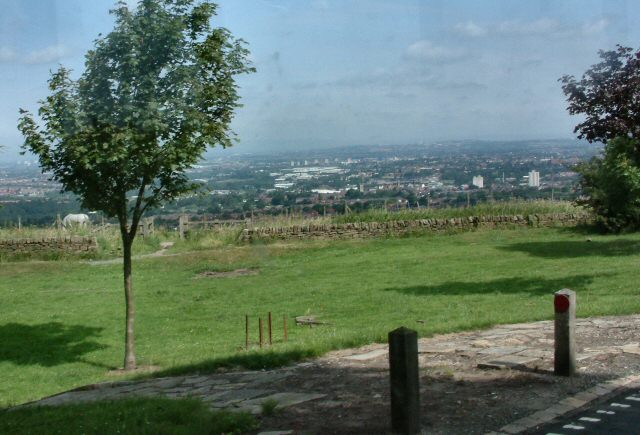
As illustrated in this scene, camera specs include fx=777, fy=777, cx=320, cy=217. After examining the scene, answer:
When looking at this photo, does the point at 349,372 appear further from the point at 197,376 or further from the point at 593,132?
the point at 593,132

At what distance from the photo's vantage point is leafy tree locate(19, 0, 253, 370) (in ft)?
38.4

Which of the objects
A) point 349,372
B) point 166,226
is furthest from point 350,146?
point 349,372

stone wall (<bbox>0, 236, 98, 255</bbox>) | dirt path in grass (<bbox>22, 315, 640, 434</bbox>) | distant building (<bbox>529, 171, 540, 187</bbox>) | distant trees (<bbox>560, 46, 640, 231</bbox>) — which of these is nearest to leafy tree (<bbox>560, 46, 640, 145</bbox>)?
distant trees (<bbox>560, 46, 640, 231</bbox>)

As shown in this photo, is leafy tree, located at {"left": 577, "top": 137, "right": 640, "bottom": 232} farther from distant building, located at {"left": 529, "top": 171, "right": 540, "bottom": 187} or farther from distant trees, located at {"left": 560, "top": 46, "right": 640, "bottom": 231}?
distant trees, located at {"left": 560, "top": 46, "right": 640, "bottom": 231}

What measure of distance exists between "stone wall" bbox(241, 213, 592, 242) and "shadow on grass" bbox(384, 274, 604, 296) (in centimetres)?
1193

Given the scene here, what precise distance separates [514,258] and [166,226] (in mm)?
15907

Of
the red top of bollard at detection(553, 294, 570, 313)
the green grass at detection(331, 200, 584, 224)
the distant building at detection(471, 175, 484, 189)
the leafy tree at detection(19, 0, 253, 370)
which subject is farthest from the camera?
the distant building at detection(471, 175, 484, 189)

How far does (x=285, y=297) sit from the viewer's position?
717 inches

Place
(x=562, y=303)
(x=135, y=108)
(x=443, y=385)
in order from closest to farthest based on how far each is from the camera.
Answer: (x=443, y=385)
(x=562, y=303)
(x=135, y=108)

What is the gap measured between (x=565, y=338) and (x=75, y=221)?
26616 millimetres

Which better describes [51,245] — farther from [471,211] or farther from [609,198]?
[609,198]

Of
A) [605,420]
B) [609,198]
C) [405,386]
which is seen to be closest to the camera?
[405,386]

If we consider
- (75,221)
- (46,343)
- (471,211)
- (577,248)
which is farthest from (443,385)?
(75,221)

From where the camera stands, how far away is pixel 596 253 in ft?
76.1
